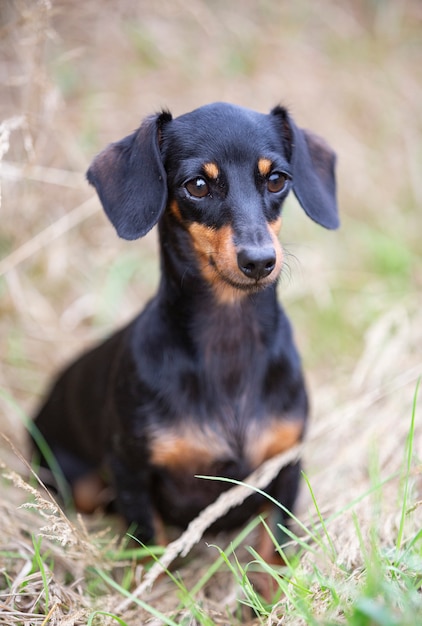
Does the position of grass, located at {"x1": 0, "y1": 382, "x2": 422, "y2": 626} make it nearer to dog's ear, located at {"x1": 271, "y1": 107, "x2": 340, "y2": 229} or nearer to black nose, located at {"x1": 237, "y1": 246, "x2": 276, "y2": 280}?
black nose, located at {"x1": 237, "y1": 246, "x2": 276, "y2": 280}

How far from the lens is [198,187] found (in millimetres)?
2721

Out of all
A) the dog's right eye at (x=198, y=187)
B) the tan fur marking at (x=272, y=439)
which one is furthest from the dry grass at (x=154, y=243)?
the dog's right eye at (x=198, y=187)

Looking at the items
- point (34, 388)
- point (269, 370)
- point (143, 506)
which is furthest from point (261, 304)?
point (34, 388)

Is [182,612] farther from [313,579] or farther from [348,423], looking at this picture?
[348,423]

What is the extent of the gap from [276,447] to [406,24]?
6005 mm

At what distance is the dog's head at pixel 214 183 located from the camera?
2.61 metres

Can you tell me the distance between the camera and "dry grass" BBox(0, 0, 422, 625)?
308 centimetres

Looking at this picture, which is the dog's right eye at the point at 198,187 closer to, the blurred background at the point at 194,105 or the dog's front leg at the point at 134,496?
the blurred background at the point at 194,105

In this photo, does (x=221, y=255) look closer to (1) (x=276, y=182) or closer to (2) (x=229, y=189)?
(2) (x=229, y=189)

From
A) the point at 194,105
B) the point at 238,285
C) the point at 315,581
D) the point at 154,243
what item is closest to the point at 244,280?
the point at 238,285

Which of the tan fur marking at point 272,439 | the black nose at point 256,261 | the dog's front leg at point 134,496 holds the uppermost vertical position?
the black nose at point 256,261

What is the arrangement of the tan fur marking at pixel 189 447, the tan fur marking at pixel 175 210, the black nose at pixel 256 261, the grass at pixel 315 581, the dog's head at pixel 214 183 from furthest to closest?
the tan fur marking at pixel 189 447, the tan fur marking at pixel 175 210, the dog's head at pixel 214 183, the black nose at pixel 256 261, the grass at pixel 315 581

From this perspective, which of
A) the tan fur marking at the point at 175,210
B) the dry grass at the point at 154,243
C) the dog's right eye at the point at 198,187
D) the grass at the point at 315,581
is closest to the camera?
the grass at the point at 315,581

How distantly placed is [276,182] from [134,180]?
0.55 metres
